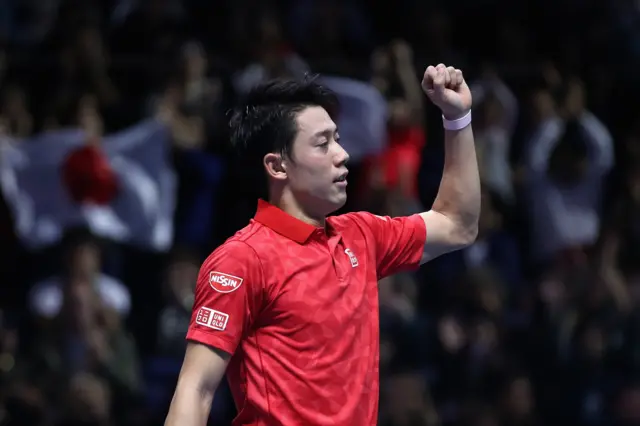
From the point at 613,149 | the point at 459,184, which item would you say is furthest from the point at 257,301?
the point at 613,149

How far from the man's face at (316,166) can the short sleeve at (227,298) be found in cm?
31

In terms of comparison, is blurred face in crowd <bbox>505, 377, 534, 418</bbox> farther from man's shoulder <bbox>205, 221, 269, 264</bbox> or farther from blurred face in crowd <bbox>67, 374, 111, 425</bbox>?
man's shoulder <bbox>205, 221, 269, 264</bbox>

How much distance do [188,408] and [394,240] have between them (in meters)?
1.01

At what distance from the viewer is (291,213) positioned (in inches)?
162

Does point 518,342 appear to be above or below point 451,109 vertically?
below

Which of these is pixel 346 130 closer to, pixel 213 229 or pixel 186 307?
pixel 213 229

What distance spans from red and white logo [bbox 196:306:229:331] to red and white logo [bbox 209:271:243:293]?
68mm

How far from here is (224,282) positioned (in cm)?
381

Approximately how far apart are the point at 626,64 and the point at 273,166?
261 inches

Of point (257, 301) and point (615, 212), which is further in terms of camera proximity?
point (615, 212)

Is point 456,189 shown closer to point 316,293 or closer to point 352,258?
point 352,258

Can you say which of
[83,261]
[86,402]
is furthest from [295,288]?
[83,261]

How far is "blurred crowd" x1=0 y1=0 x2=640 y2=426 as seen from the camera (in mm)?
7906

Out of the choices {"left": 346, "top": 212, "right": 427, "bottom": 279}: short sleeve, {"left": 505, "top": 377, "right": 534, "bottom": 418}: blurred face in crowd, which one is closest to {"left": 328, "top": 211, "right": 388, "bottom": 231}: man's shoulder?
{"left": 346, "top": 212, "right": 427, "bottom": 279}: short sleeve
